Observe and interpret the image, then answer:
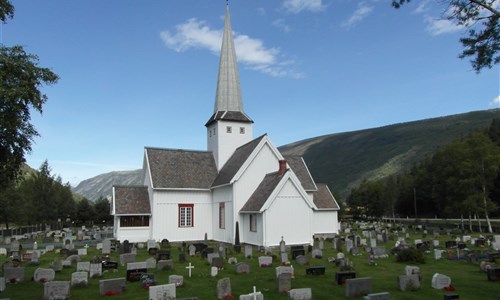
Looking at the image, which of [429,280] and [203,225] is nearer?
[429,280]

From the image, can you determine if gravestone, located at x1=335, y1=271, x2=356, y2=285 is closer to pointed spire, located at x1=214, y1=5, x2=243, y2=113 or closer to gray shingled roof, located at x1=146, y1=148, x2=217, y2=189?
gray shingled roof, located at x1=146, y1=148, x2=217, y2=189

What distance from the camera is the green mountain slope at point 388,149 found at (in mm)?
135250

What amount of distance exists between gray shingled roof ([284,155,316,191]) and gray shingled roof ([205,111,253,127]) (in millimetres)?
5249

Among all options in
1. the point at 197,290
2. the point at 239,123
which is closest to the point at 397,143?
the point at 239,123

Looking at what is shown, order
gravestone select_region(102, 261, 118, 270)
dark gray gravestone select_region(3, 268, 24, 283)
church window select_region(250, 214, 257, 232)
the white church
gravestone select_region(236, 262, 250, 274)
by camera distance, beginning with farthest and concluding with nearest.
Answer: church window select_region(250, 214, 257, 232), the white church, gravestone select_region(102, 261, 118, 270), gravestone select_region(236, 262, 250, 274), dark gray gravestone select_region(3, 268, 24, 283)

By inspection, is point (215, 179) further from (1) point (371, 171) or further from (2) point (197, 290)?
(1) point (371, 171)

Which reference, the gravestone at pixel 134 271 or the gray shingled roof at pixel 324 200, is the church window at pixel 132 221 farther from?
the gravestone at pixel 134 271

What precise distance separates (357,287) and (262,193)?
15495 millimetres

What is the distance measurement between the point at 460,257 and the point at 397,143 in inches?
5829

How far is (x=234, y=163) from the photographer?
1198 inches

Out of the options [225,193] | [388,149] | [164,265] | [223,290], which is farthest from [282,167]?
[388,149]

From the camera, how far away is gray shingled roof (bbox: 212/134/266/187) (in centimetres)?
2896

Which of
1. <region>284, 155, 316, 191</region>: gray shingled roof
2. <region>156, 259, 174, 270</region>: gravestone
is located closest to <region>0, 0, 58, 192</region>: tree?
<region>156, 259, 174, 270</region>: gravestone

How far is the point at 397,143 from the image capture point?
158875 millimetres
